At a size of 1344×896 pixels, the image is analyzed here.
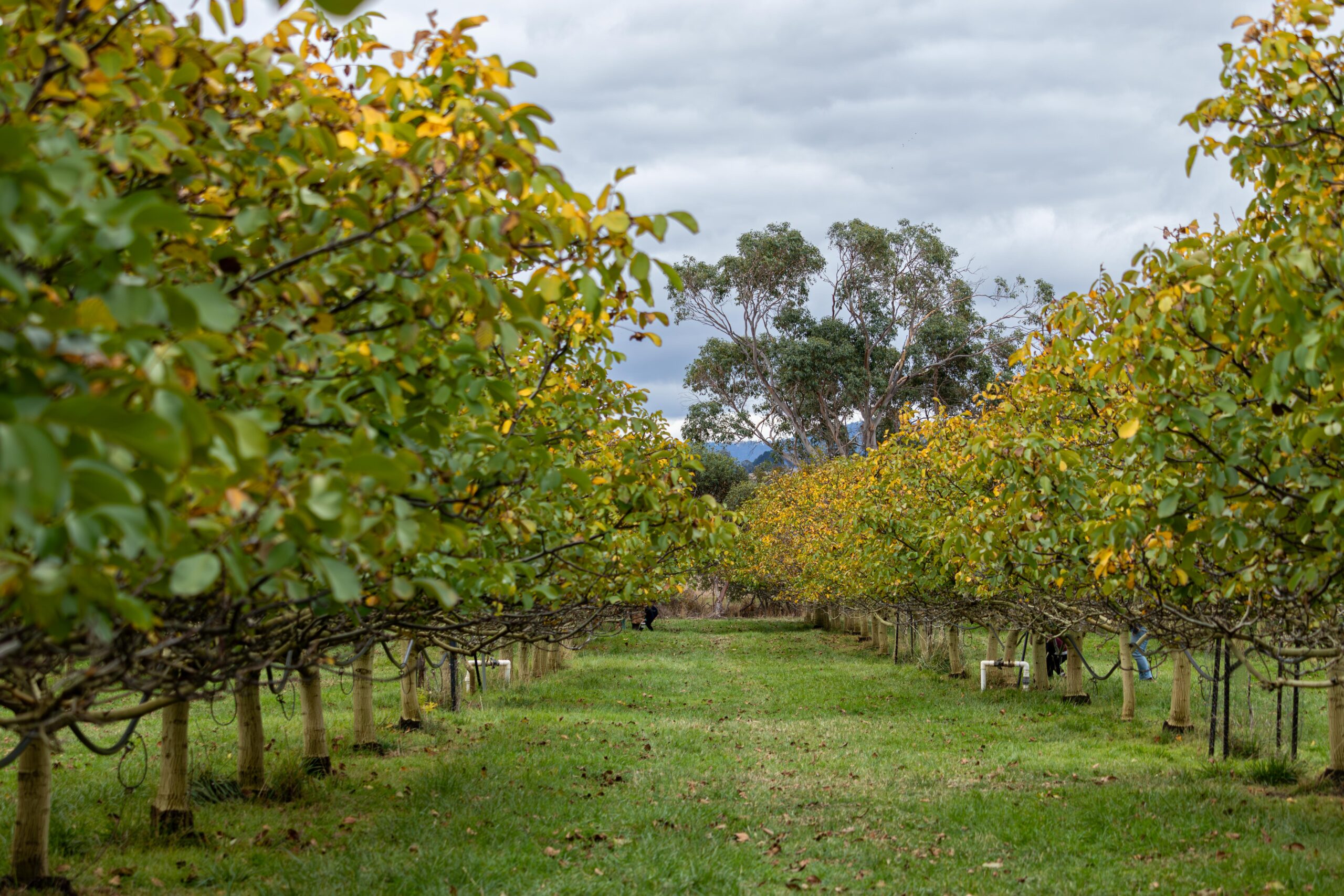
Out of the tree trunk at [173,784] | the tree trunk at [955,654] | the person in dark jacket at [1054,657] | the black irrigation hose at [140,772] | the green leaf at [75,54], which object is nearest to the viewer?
the green leaf at [75,54]

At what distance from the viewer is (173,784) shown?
8.24m

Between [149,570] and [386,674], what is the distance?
2011 centimetres

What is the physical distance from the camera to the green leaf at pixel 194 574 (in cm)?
214

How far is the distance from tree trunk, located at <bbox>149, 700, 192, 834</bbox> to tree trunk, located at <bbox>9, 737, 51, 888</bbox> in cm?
136

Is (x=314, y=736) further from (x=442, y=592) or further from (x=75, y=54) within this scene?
(x=75, y=54)

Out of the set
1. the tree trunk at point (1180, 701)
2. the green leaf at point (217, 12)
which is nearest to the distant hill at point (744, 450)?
the tree trunk at point (1180, 701)

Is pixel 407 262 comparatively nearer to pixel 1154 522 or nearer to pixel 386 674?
pixel 1154 522

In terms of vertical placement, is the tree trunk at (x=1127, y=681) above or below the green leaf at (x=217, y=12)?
below

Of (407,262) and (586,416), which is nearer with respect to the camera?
(407,262)

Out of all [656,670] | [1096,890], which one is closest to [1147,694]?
[656,670]

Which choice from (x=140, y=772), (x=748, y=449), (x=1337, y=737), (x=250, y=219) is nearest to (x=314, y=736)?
(x=140, y=772)

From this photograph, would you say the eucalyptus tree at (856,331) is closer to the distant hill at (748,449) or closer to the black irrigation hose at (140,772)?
the distant hill at (748,449)

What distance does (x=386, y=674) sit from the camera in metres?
22.0

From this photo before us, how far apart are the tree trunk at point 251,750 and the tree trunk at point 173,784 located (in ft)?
4.18
